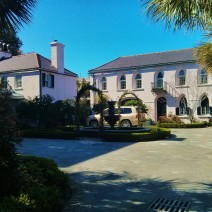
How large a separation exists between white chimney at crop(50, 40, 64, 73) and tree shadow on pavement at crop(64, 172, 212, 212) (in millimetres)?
22993

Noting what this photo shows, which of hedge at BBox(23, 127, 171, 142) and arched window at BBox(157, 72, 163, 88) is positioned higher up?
arched window at BBox(157, 72, 163, 88)

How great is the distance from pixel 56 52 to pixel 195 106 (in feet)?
48.4

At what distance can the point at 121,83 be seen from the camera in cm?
3306

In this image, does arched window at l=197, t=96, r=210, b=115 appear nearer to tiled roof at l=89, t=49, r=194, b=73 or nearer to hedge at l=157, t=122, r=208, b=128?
hedge at l=157, t=122, r=208, b=128

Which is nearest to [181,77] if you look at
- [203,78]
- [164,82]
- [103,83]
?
[164,82]

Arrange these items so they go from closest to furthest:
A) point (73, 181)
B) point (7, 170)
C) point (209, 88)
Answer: point (7, 170), point (73, 181), point (209, 88)

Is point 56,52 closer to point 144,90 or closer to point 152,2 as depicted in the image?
point 144,90

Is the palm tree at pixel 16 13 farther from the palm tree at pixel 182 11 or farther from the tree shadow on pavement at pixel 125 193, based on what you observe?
the tree shadow on pavement at pixel 125 193

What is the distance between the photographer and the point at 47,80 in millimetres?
28703

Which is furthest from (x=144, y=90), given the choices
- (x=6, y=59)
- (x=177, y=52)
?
(x=6, y=59)

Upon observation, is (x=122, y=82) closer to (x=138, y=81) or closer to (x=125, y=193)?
(x=138, y=81)

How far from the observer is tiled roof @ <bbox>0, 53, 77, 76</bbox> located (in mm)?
28250

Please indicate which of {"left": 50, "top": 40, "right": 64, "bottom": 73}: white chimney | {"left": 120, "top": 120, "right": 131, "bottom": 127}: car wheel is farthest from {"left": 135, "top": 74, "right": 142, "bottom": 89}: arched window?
{"left": 120, "top": 120, "right": 131, "bottom": 127}: car wheel

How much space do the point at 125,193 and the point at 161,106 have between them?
25207 mm
